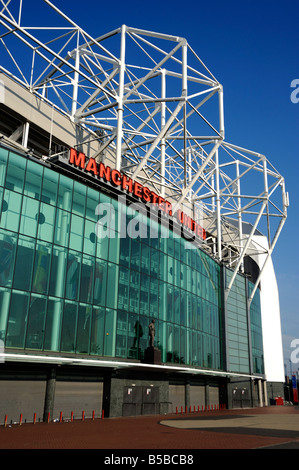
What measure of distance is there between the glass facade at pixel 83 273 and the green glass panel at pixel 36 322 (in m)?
0.07

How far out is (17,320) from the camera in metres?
29.4

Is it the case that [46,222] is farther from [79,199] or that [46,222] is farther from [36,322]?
[36,322]

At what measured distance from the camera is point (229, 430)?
26.2 m

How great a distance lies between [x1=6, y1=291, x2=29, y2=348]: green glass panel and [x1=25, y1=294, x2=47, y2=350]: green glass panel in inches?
16.1

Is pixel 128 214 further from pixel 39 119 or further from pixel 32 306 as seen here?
pixel 32 306

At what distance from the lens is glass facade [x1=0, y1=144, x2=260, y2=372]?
3034 cm

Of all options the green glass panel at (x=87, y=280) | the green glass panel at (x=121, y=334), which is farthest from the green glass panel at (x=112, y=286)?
the green glass panel at (x=87, y=280)

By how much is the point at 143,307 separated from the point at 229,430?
17.5 meters

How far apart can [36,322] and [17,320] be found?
1.64 m

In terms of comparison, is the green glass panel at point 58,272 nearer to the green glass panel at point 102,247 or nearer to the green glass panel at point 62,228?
A: the green glass panel at point 62,228

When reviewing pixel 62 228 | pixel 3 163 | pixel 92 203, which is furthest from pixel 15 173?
pixel 92 203

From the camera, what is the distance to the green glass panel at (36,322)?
1186 inches

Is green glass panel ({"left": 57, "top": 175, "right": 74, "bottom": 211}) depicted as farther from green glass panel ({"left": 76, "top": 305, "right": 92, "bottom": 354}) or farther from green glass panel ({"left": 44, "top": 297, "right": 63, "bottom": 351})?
green glass panel ({"left": 76, "top": 305, "right": 92, "bottom": 354})
